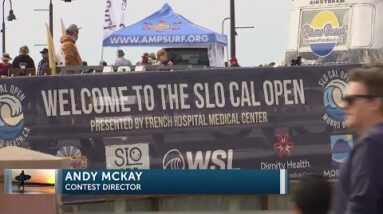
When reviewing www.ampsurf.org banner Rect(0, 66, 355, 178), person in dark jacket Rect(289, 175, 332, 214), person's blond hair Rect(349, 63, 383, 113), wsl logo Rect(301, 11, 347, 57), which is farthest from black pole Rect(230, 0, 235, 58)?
person's blond hair Rect(349, 63, 383, 113)

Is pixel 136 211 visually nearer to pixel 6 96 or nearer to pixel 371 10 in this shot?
pixel 6 96

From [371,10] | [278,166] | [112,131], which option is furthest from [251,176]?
[371,10]

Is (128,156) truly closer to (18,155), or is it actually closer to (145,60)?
(18,155)

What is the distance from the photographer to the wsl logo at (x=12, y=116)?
41.4 ft

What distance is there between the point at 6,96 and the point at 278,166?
297 centimetres

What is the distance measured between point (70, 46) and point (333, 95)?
646 centimetres

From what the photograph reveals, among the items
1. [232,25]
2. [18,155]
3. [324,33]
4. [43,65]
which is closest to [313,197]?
[18,155]

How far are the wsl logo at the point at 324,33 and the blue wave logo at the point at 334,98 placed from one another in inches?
264

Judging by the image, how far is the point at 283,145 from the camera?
40.4 feet

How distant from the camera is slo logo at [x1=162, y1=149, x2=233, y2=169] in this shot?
1239 cm

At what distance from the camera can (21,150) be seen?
1107 cm

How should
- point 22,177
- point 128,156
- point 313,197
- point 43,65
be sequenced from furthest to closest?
point 43,65, point 128,156, point 22,177, point 313,197

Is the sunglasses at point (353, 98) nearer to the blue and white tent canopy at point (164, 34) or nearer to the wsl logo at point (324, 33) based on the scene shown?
the wsl logo at point (324, 33)

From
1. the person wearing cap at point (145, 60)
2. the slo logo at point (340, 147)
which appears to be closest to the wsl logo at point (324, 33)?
the person wearing cap at point (145, 60)
